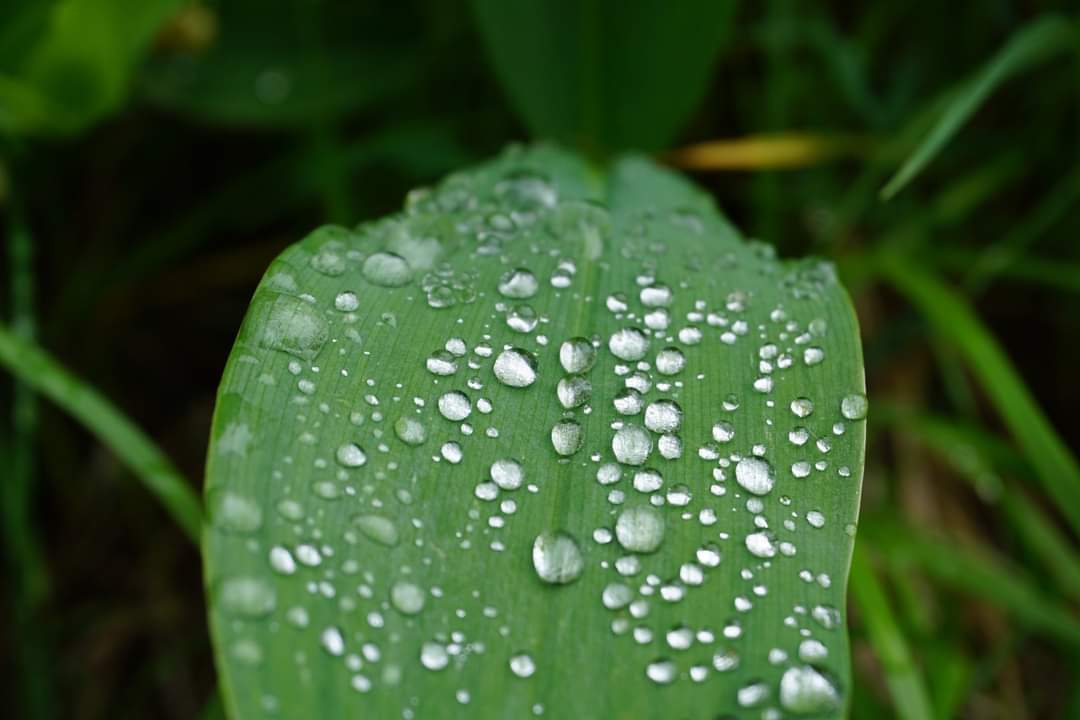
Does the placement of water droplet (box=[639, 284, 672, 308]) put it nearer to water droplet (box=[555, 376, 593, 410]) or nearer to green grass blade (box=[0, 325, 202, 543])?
water droplet (box=[555, 376, 593, 410])

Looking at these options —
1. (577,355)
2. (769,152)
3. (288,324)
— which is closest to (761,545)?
(577,355)

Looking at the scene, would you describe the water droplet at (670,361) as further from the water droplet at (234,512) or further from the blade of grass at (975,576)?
the blade of grass at (975,576)

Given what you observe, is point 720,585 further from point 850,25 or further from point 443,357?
point 850,25

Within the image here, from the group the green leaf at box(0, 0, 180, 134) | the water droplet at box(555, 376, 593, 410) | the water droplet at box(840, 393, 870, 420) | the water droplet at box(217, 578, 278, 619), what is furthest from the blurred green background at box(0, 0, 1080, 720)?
the water droplet at box(217, 578, 278, 619)

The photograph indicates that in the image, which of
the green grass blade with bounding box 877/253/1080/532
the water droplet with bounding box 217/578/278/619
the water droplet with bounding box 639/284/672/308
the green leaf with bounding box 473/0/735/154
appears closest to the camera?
the water droplet with bounding box 217/578/278/619

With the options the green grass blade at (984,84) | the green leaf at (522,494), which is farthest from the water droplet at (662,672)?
the green grass blade at (984,84)

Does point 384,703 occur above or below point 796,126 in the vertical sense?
below

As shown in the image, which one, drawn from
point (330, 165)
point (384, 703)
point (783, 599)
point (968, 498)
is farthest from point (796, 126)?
point (384, 703)
